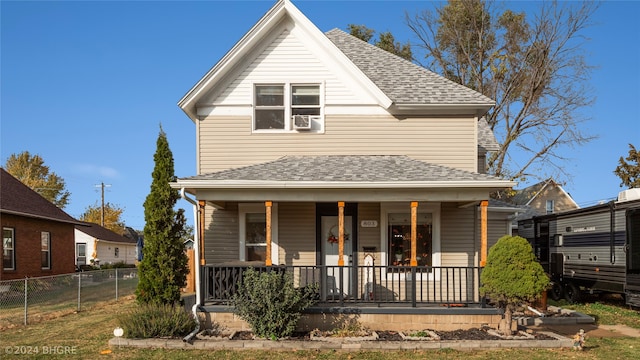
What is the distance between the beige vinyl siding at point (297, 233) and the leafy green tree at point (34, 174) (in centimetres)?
3761

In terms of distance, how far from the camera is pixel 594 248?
49.4 feet

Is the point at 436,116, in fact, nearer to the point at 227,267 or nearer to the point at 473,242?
the point at 473,242

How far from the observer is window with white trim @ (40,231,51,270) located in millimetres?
22609

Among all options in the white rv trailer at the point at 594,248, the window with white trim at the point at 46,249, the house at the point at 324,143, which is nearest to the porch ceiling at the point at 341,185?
the house at the point at 324,143

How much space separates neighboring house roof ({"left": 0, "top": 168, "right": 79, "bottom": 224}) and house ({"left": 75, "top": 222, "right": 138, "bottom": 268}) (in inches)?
512

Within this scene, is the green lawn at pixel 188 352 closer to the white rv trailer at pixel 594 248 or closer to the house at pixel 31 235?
Answer: the white rv trailer at pixel 594 248

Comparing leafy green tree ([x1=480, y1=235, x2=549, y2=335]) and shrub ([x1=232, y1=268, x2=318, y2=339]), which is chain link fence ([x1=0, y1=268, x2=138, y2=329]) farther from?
leafy green tree ([x1=480, y1=235, x2=549, y2=335])

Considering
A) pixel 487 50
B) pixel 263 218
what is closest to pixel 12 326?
pixel 263 218

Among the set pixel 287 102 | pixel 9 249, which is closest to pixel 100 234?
pixel 9 249

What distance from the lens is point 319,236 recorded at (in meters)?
13.2

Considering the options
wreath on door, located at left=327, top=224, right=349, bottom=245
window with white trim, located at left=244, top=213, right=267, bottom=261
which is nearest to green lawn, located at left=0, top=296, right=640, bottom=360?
window with white trim, located at left=244, top=213, right=267, bottom=261

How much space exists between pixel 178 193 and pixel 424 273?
6.24 m

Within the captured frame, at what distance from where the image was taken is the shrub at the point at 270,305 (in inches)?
390

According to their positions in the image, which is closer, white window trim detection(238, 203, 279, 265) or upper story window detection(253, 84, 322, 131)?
white window trim detection(238, 203, 279, 265)
